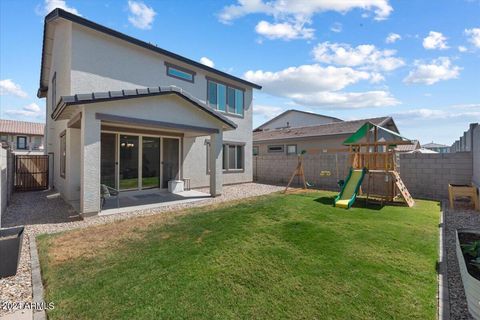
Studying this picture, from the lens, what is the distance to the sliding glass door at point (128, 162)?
9.96 meters

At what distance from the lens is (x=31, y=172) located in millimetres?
13086

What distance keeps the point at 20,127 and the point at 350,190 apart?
124 feet

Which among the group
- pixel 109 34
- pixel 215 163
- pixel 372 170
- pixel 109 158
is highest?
pixel 109 34

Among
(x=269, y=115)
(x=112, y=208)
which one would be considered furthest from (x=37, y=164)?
(x=269, y=115)

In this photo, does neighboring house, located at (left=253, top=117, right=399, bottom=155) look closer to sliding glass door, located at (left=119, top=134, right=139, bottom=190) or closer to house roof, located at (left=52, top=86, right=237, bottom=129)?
house roof, located at (left=52, top=86, right=237, bottom=129)

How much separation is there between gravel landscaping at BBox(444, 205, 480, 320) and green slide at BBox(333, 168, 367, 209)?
255 cm

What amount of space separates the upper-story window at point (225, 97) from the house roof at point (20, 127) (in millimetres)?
27800

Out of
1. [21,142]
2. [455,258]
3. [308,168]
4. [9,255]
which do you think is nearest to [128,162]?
[9,255]

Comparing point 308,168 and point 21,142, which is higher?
point 21,142

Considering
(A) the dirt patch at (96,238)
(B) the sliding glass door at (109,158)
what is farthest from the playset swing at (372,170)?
(B) the sliding glass door at (109,158)

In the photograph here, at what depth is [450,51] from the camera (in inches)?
356

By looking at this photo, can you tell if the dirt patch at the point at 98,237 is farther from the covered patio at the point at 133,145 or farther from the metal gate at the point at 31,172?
the metal gate at the point at 31,172

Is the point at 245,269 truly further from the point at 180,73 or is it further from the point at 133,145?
the point at 180,73

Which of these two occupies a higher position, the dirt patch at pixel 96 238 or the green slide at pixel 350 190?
the green slide at pixel 350 190
